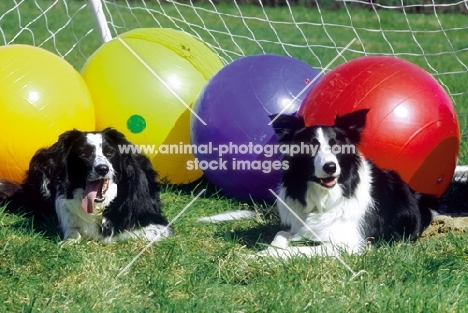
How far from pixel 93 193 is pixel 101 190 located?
0.06 metres

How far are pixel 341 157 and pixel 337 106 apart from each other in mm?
721

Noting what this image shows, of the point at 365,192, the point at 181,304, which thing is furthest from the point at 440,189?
the point at 181,304

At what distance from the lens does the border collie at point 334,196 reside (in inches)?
194

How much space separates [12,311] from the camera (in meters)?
4.14

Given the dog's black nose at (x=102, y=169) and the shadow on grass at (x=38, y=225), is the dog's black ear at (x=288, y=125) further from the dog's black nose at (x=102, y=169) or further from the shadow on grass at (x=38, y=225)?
the shadow on grass at (x=38, y=225)

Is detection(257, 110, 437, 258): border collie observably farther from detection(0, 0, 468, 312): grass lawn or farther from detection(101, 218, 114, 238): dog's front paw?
detection(101, 218, 114, 238): dog's front paw

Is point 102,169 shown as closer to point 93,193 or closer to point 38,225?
point 93,193

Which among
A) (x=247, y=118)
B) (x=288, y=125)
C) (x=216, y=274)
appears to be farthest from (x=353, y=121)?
(x=216, y=274)

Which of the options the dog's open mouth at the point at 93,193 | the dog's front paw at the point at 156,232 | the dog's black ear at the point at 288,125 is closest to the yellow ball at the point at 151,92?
the dog's front paw at the point at 156,232

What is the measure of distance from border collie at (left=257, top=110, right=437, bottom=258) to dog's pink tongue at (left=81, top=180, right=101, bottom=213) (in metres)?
1.17

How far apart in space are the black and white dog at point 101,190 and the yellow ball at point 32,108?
74cm

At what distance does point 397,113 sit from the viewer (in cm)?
557

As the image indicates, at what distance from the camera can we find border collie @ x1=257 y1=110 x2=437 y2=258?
4.93m

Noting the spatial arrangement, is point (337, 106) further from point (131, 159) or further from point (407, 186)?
point (131, 159)
